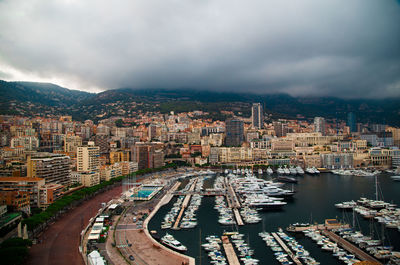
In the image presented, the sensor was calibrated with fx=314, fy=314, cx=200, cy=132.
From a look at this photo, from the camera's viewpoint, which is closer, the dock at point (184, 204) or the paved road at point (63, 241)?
the paved road at point (63, 241)

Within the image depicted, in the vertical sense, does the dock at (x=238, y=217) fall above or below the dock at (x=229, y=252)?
above

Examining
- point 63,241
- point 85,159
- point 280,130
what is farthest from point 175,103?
point 63,241

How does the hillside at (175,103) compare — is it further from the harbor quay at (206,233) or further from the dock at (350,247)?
the dock at (350,247)

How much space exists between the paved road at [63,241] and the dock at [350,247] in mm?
11500

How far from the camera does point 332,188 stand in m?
30.2

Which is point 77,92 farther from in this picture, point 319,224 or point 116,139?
point 319,224

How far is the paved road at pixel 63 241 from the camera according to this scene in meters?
12.6

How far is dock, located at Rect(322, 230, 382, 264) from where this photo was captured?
520 inches

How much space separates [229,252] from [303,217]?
7852 millimetres

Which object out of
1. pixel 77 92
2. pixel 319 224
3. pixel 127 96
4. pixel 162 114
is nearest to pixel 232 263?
pixel 319 224

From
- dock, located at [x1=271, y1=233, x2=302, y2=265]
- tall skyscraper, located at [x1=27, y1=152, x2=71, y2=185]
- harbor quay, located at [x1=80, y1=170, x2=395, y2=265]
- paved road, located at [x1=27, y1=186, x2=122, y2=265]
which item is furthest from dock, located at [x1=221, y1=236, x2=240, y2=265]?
tall skyscraper, located at [x1=27, y1=152, x2=71, y2=185]

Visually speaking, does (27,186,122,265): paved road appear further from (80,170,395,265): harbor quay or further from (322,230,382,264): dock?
(322,230,382,264): dock

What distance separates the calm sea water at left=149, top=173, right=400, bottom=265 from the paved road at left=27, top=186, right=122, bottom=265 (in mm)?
4115

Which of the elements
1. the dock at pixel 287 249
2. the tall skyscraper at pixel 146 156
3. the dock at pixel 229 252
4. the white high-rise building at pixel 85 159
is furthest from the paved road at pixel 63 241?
the tall skyscraper at pixel 146 156
